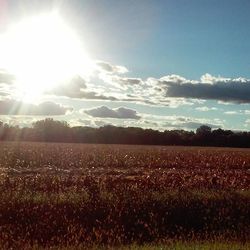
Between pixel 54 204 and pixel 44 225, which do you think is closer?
pixel 44 225

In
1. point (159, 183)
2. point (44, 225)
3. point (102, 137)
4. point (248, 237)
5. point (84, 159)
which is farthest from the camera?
point (102, 137)

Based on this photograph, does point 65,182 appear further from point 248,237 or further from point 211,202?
point 248,237

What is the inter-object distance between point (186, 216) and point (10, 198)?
17.3 feet

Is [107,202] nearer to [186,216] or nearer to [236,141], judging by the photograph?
[186,216]

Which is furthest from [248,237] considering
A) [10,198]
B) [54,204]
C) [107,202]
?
[10,198]

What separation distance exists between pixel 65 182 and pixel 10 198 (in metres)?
4.10

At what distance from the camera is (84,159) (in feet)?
132

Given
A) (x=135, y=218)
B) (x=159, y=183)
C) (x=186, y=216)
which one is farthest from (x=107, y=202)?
(x=159, y=183)

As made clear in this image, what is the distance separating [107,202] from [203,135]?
278 ft

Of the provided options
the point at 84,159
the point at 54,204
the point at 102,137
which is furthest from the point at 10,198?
the point at 102,137

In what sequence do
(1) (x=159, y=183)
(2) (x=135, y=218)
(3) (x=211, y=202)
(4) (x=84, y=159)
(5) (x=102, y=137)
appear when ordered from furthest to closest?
(5) (x=102, y=137), (4) (x=84, y=159), (1) (x=159, y=183), (3) (x=211, y=202), (2) (x=135, y=218)

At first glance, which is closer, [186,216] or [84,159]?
[186,216]

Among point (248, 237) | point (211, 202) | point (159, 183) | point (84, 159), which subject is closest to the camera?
point (248, 237)

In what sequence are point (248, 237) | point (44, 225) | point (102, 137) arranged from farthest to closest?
1. point (102, 137)
2. point (44, 225)
3. point (248, 237)
